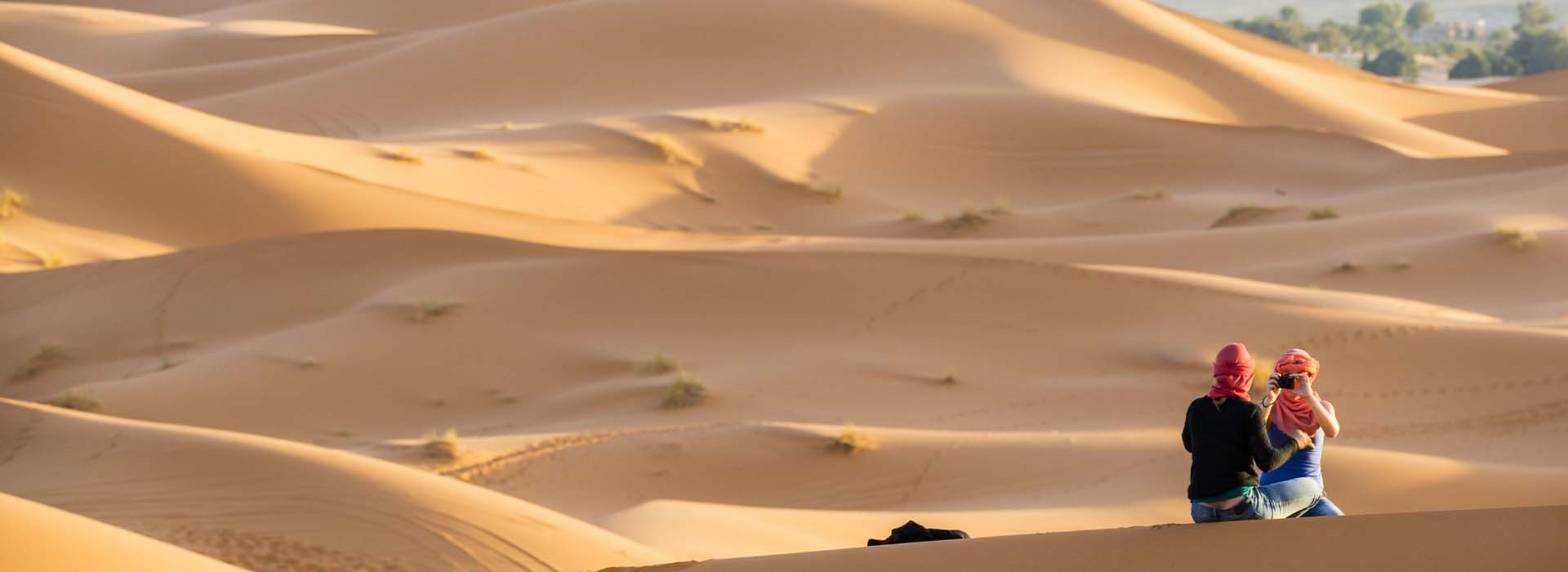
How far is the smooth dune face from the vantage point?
759 centimetres

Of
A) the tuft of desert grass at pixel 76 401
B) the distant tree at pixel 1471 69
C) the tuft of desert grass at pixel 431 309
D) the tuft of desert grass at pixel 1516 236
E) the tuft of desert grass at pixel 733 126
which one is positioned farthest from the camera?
the distant tree at pixel 1471 69

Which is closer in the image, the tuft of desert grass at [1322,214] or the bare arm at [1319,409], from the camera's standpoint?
the bare arm at [1319,409]

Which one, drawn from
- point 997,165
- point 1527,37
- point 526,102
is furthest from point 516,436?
point 1527,37

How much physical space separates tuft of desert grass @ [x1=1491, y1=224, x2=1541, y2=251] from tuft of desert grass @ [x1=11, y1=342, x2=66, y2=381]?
14.2m

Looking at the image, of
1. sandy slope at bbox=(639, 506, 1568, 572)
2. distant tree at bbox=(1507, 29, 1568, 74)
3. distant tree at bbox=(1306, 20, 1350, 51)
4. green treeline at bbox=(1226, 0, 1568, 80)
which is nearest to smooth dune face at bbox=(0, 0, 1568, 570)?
sandy slope at bbox=(639, 506, 1568, 572)

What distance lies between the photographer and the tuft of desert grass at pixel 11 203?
1734 centimetres

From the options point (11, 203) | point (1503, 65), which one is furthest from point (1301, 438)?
point (1503, 65)

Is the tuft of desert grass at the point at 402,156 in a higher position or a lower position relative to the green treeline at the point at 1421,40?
lower

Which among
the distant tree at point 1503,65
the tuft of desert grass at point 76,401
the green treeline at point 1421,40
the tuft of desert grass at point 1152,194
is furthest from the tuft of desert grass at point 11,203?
the distant tree at point 1503,65

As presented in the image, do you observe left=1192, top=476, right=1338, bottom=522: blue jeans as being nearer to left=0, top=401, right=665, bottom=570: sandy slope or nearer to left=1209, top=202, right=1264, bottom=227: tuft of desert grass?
left=0, top=401, right=665, bottom=570: sandy slope

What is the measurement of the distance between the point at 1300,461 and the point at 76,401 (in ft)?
30.8

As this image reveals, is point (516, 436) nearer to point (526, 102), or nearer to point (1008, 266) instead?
point (1008, 266)

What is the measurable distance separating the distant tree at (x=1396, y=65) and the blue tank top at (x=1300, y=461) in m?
69.7

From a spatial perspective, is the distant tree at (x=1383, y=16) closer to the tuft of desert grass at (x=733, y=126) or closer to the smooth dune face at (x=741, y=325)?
the smooth dune face at (x=741, y=325)
